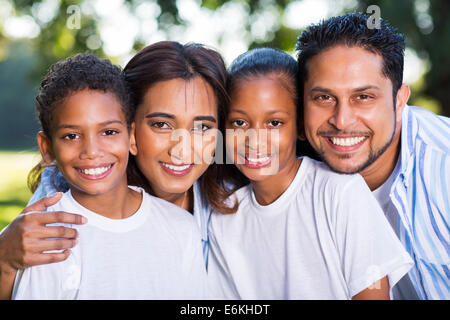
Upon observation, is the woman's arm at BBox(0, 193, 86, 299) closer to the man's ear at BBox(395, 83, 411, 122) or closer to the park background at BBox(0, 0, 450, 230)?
the man's ear at BBox(395, 83, 411, 122)

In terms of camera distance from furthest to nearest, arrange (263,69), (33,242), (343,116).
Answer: (263,69) → (343,116) → (33,242)

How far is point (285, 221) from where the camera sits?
2154 mm

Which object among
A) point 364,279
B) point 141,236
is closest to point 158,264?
point 141,236

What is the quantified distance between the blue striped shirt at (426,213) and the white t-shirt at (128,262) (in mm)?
1017

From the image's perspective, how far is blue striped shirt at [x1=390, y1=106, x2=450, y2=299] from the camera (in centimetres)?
213

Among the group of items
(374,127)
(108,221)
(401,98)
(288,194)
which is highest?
(401,98)

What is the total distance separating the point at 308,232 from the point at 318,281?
22cm

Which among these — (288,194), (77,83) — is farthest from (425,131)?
(77,83)

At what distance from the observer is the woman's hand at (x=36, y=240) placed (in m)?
1.72

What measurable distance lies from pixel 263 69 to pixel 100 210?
3.35 feet

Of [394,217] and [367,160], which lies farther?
[394,217]

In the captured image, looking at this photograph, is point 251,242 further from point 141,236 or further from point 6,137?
point 6,137

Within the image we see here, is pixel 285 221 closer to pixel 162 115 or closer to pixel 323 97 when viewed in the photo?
pixel 323 97

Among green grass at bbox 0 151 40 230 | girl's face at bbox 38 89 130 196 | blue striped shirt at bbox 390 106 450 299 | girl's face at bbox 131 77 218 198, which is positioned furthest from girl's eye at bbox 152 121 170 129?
blue striped shirt at bbox 390 106 450 299
